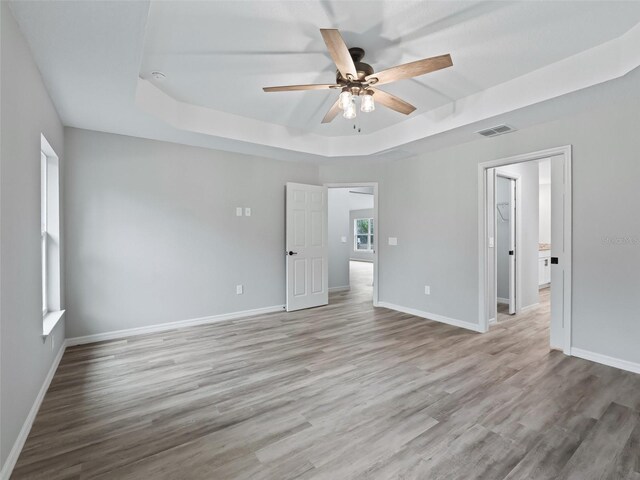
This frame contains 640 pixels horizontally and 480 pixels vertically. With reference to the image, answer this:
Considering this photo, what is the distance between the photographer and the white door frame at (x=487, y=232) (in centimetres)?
334

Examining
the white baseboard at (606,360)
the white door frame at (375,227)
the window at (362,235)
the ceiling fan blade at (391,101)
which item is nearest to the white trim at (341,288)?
the white door frame at (375,227)

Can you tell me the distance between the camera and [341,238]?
7.52 meters

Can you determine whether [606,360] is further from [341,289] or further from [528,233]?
[341,289]

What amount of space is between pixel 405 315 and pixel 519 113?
3.06 m

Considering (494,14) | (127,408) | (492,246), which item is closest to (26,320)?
(127,408)

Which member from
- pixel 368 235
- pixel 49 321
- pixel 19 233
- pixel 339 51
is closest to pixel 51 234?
pixel 49 321

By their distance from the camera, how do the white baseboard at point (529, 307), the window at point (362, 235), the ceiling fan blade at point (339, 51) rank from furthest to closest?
1. the window at point (362, 235)
2. the white baseboard at point (529, 307)
3. the ceiling fan blade at point (339, 51)

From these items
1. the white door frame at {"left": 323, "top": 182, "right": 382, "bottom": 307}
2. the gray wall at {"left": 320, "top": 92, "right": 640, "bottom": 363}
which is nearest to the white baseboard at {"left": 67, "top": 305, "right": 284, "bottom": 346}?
the white door frame at {"left": 323, "top": 182, "right": 382, "bottom": 307}

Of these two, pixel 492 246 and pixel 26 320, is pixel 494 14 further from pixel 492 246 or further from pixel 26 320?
pixel 26 320

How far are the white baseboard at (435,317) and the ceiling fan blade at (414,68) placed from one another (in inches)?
128

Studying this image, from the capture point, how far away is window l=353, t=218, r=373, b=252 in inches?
532

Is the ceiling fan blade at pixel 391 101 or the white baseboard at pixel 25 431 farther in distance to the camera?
the ceiling fan blade at pixel 391 101

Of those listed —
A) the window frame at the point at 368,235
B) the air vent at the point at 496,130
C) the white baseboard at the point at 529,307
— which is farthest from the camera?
the window frame at the point at 368,235

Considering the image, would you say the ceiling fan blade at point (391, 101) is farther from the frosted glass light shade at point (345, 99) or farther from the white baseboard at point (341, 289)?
the white baseboard at point (341, 289)
